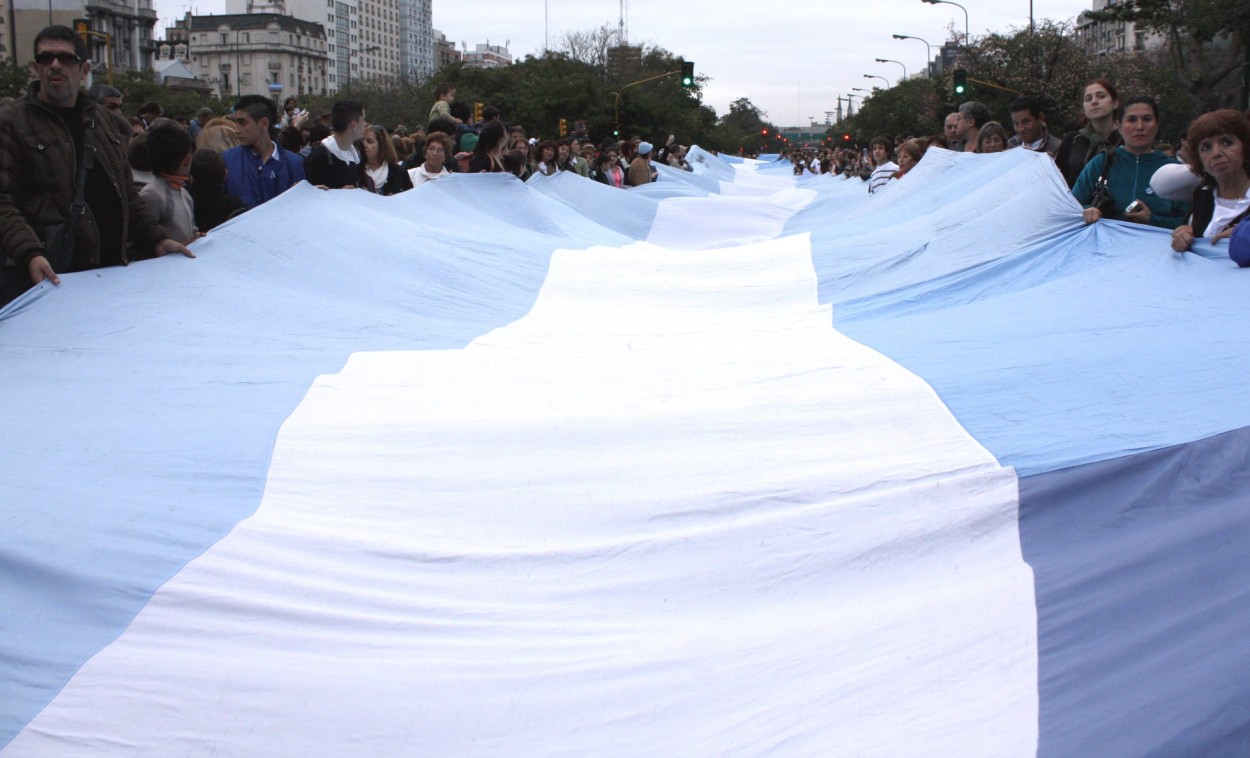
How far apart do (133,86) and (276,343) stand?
49322 millimetres

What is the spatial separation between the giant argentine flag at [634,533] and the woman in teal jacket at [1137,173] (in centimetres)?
63

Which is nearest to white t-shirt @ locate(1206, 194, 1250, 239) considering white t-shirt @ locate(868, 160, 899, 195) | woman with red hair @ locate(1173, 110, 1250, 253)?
woman with red hair @ locate(1173, 110, 1250, 253)

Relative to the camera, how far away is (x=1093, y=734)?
213cm

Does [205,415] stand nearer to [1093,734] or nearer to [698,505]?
[698,505]

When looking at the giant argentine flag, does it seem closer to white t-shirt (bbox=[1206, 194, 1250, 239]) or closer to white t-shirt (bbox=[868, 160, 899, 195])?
white t-shirt (bbox=[1206, 194, 1250, 239])

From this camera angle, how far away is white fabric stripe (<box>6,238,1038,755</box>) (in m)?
2.22

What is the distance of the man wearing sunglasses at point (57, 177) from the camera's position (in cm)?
397

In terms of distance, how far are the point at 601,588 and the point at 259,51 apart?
436 feet

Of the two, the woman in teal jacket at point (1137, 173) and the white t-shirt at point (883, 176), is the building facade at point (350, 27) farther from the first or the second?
the woman in teal jacket at point (1137, 173)

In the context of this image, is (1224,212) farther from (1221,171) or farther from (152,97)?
(152,97)

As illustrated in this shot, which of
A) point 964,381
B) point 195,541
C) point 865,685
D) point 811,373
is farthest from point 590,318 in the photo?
point 865,685

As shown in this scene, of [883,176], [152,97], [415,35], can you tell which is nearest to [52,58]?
[883,176]

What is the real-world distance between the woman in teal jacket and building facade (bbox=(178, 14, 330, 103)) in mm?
124453

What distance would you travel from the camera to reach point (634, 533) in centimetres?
276
